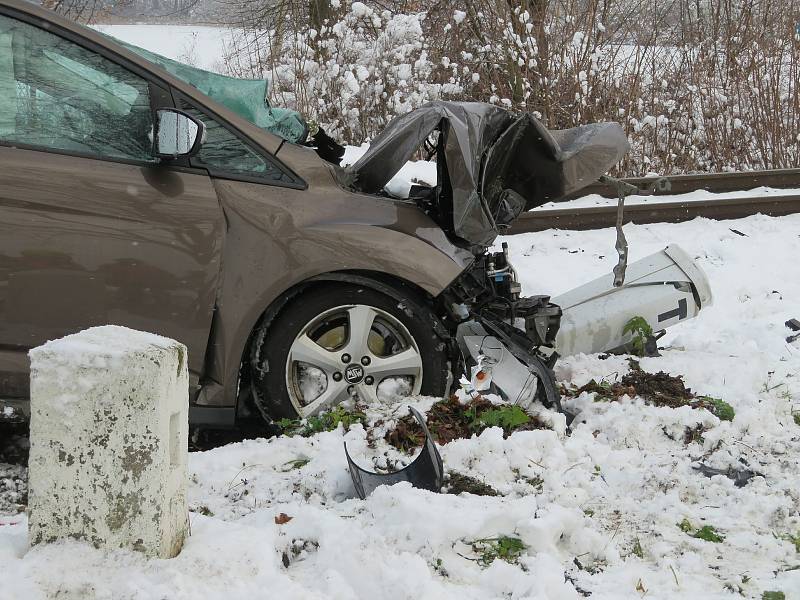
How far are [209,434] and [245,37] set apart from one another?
12.8 meters

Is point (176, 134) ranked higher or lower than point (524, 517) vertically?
higher

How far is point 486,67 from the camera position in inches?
505

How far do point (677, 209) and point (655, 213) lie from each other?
0.76ft

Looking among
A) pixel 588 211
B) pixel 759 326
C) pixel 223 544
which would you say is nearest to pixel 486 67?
pixel 588 211

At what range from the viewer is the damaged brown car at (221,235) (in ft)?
12.7

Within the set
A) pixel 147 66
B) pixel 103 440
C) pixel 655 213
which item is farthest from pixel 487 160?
pixel 655 213

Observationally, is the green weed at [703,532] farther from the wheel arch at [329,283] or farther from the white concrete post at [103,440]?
the white concrete post at [103,440]

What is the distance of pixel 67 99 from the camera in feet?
13.0

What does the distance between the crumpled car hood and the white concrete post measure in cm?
222

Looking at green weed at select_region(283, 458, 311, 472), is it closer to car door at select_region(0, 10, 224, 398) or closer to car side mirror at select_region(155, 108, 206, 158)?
car door at select_region(0, 10, 224, 398)

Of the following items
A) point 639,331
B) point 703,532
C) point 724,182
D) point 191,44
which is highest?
point 191,44

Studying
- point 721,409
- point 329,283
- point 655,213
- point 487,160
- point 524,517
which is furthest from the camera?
point 655,213

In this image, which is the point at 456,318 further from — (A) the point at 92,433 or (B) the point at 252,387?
(A) the point at 92,433

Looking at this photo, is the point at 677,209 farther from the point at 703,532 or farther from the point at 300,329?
the point at 703,532
